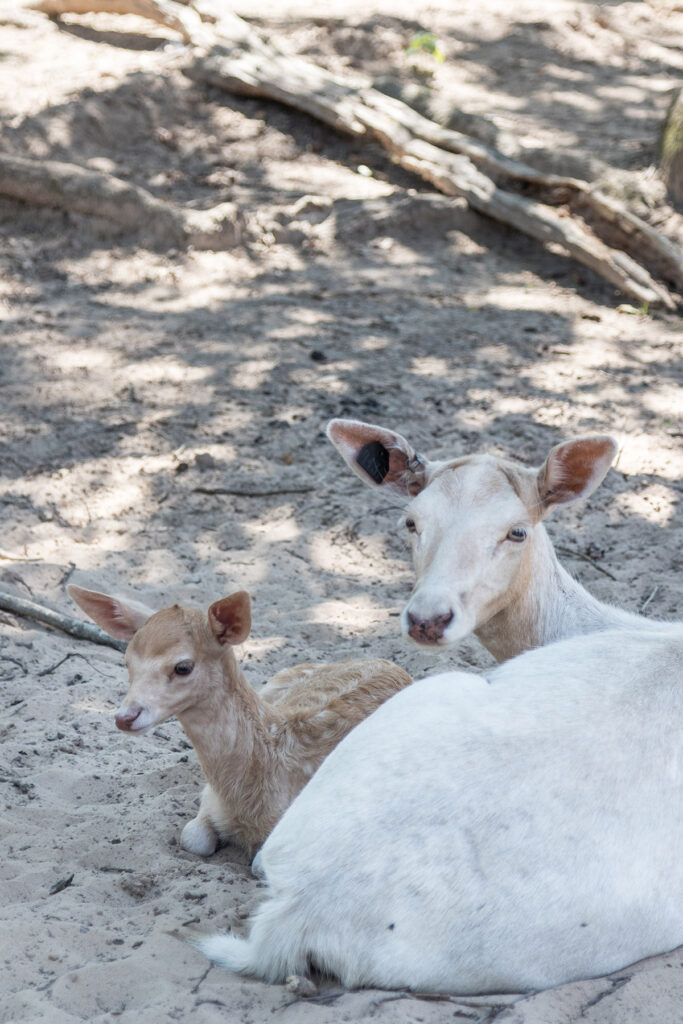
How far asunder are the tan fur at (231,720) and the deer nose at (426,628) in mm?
856

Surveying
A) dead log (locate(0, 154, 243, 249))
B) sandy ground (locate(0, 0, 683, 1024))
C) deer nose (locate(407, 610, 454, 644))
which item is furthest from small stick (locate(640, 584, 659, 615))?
dead log (locate(0, 154, 243, 249))

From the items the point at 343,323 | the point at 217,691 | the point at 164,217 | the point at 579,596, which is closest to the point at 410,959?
the point at 217,691

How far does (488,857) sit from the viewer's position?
2.99 metres

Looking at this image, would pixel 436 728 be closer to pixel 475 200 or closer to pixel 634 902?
pixel 634 902

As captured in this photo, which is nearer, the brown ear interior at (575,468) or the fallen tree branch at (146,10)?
the brown ear interior at (575,468)

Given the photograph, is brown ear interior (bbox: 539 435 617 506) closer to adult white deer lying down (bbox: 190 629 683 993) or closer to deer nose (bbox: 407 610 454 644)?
deer nose (bbox: 407 610 454 644)


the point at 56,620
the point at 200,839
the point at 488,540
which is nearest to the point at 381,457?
the point at 488,540

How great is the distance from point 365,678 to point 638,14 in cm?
1184

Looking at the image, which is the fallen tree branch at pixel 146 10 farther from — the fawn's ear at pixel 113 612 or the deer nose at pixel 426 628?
the deer nose at pixel 426 628

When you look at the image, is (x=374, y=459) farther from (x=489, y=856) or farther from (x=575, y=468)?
(x=489, y=856)

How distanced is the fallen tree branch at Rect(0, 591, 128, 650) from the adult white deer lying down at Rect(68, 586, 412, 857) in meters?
1.25

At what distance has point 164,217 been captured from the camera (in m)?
9.91

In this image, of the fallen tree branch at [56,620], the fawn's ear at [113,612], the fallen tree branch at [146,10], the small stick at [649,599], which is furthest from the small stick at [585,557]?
the fallen tree branch at [146,10]

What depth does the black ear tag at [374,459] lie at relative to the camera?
15.1 feet
